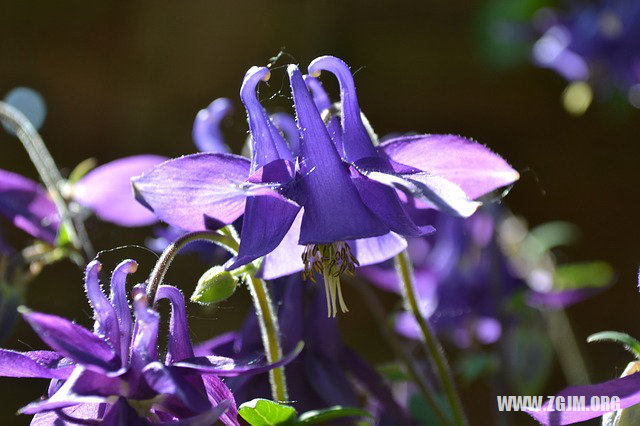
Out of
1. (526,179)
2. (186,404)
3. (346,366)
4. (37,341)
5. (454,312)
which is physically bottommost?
(37,341)

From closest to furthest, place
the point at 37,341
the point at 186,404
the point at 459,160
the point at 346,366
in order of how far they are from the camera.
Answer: the point at 186,404
the point at 459,160
the point at 346,366
the point at 37,341

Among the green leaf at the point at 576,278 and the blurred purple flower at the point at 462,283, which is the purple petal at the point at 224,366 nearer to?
the blurred purple flower at the point at 462,283

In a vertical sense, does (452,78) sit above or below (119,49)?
below

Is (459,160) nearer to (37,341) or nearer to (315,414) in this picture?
(315,414)

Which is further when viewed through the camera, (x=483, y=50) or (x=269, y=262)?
(x=483, y=50)

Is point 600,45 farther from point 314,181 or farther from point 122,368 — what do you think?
point 122,368

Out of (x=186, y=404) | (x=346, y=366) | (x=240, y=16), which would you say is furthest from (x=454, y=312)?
(x=240, y=16)
